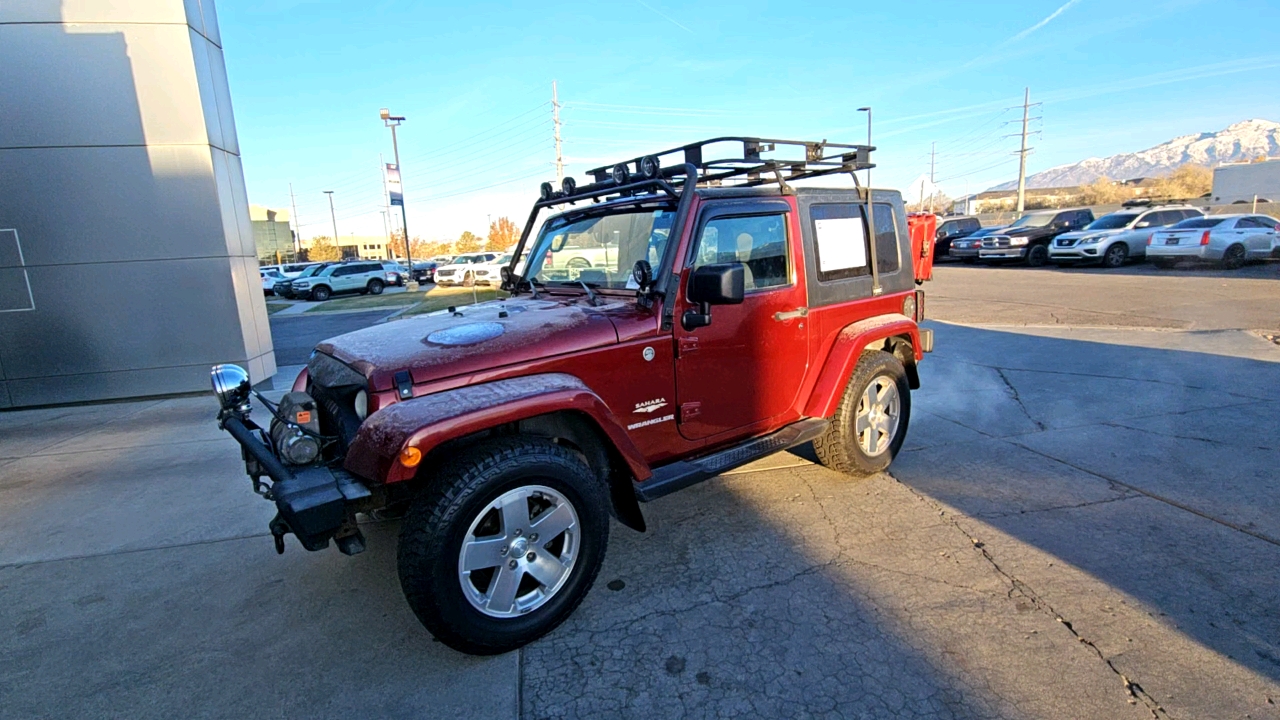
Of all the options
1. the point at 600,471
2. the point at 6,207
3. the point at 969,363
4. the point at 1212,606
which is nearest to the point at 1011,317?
the point at 969,363

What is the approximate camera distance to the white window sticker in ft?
13.0

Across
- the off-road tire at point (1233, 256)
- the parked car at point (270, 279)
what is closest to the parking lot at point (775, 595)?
the off-road tire at point (1233, 256)

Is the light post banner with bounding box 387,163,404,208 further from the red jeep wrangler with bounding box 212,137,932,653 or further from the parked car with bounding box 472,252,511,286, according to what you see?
the red jeep wrangler with bounding box 212,137,932,653

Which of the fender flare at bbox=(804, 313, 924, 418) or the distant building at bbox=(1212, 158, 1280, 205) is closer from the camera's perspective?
the fender flare at bbox=(804, 313, 924, 418)

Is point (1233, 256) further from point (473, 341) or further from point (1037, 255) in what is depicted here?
point (473, 341)

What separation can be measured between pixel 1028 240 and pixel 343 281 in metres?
28.5

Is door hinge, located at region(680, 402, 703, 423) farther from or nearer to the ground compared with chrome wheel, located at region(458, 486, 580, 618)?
farther from the ground

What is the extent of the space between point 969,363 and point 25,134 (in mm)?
11271

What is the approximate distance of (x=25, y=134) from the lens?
23.2 feet

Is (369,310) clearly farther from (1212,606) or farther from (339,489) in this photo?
(1212,606)

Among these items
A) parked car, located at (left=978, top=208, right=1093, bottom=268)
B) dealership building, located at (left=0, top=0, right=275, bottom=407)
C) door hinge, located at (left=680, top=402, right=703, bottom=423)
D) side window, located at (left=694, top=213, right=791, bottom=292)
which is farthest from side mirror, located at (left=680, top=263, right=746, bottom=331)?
parked car, located at (left=978, top=208, right=1093, bottom=268)

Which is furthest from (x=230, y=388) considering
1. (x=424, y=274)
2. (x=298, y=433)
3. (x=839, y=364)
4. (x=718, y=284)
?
(x=424, y=274)

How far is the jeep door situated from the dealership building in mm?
6905

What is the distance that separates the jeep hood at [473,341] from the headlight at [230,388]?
41 cm
